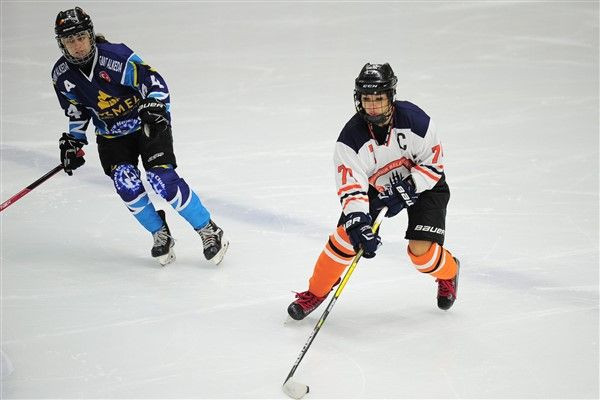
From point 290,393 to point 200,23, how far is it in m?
5.15

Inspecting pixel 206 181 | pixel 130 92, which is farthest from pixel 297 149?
pixel 130 92

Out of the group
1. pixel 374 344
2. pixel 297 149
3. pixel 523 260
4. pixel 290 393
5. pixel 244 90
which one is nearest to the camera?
pixel 290 393

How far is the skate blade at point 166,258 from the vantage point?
3.78 m

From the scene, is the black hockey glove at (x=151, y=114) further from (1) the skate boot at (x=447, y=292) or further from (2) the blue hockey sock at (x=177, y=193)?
(1) the skate boot at (x=447, y=292)

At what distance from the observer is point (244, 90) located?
19.8ft

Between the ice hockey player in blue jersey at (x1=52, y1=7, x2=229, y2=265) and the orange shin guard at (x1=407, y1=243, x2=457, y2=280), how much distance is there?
3.16 ft

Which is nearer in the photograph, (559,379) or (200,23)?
(559,379)

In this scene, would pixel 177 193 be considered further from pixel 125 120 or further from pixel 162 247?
pixel 125 120

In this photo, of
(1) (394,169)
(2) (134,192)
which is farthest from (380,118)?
(2) (134,192)

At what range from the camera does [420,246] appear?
123 inches

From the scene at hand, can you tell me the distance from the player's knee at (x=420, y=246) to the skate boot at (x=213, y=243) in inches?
37.4

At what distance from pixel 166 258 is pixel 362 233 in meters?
1.14

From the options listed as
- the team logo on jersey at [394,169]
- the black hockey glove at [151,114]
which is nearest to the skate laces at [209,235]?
the black hockey glove at [151,114]

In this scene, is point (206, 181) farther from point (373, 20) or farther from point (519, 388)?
point (373, 20)
